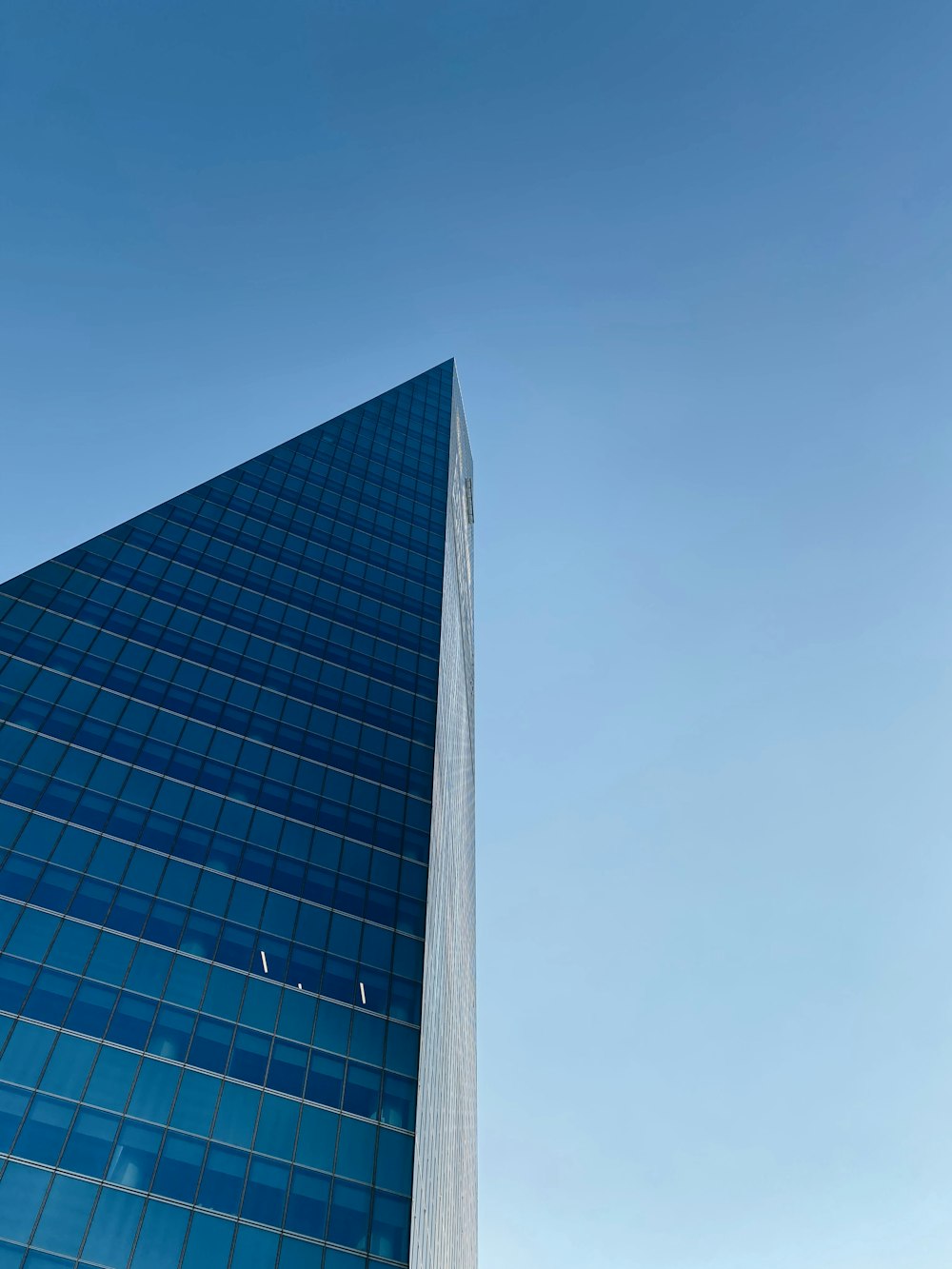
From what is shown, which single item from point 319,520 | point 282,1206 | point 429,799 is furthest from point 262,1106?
point 319,520

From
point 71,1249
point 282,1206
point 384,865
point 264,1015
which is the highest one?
point 384,865

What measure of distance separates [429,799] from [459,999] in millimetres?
24525

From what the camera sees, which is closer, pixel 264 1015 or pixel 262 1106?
pixel 262 1106

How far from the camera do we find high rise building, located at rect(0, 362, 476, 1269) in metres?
41.2

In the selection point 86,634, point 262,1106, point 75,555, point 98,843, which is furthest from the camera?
point 75,555

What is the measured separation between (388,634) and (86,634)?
25.2 m

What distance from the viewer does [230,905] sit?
53.8 m

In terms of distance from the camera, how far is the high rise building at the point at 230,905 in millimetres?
41219

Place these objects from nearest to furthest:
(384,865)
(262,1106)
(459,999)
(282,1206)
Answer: (282,1206) < (262,1106) < (384,865) < (459,999)

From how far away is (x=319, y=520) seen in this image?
95750 mm

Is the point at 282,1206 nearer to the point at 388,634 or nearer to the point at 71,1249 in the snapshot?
the point at 71,1249

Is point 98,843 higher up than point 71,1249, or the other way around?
point 98,843

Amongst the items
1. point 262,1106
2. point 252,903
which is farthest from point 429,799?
point 262,1106

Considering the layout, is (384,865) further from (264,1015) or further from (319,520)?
(319,520)
